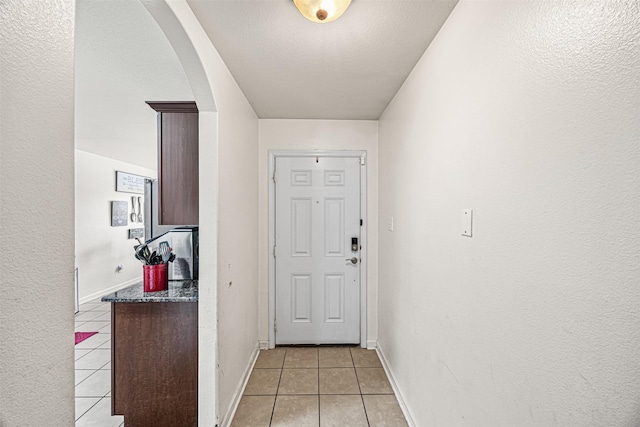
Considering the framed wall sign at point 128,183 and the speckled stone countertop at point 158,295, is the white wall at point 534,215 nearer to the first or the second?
the speckled stone countertop at point 158,295

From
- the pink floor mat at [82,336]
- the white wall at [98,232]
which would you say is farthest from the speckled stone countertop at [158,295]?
→ the white wall at [98,232]

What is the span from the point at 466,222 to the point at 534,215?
1.31ft

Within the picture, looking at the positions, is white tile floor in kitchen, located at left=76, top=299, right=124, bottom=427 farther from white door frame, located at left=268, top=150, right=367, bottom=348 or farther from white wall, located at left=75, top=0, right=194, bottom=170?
white wall, located at left=75, top=0, right=194, bottom=170

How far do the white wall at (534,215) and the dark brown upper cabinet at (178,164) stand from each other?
151cm

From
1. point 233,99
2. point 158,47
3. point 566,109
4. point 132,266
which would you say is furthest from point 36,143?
point 132,266

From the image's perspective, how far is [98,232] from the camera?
487 centimetres

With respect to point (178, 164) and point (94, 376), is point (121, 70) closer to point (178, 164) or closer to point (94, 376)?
point (178, 164)

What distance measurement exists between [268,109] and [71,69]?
215 centimetres

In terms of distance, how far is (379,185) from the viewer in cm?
300

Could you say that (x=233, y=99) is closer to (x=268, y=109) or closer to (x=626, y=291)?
(x=268, y=109)

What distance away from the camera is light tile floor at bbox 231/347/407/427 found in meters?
2.00

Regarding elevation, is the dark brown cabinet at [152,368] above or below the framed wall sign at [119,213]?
below

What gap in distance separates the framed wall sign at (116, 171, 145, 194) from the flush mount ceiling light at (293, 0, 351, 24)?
5.29m

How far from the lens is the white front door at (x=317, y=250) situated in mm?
3053
